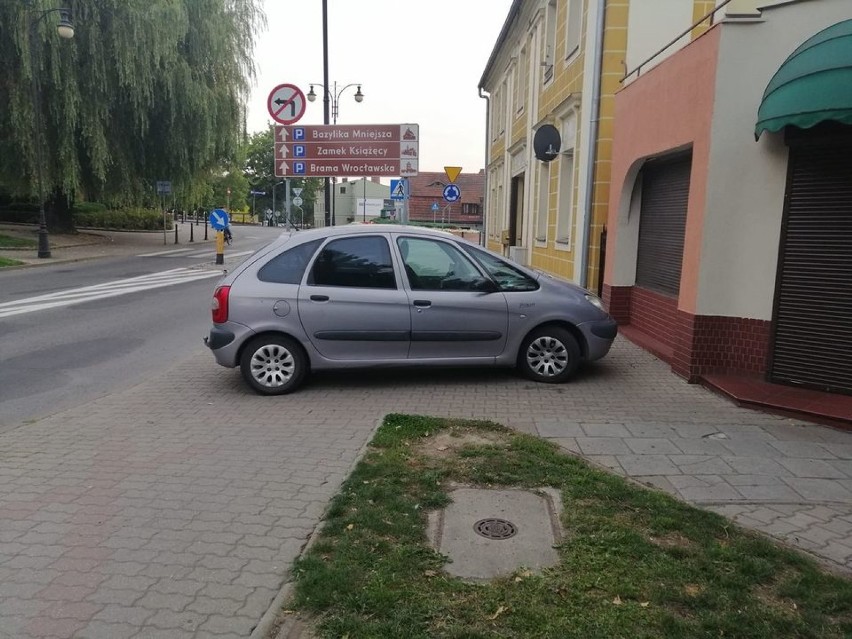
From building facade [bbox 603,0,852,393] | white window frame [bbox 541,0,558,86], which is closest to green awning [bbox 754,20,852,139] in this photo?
building facade [bbox 603,0,852,393]

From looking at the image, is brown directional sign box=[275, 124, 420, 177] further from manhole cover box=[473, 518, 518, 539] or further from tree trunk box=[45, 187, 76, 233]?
tree trunk box=[45, 187, 76, 233]

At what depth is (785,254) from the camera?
6445 mm

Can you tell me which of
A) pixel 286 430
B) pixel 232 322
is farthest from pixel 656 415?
pixel 232 322

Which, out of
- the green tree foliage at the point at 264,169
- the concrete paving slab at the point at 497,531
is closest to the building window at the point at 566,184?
the concrete paving slab at the point at 497,531

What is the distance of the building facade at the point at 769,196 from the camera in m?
5.89

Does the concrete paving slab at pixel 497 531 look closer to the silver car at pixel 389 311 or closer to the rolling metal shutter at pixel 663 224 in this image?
the silver car at pixel 389 311

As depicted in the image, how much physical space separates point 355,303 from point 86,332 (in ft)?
19.2

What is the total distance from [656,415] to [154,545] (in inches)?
168

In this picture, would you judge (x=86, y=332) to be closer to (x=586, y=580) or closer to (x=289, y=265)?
(x=289, y=265)

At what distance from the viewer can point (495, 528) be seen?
373cm

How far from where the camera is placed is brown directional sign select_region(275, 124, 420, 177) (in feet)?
45.3

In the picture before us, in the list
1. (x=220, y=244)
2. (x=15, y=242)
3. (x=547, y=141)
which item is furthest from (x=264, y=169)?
(x=547, y=141)

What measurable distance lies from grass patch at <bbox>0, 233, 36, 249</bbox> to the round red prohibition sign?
1724cm

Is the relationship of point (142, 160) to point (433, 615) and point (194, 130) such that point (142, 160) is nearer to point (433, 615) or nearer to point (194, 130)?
point (194, 130)
